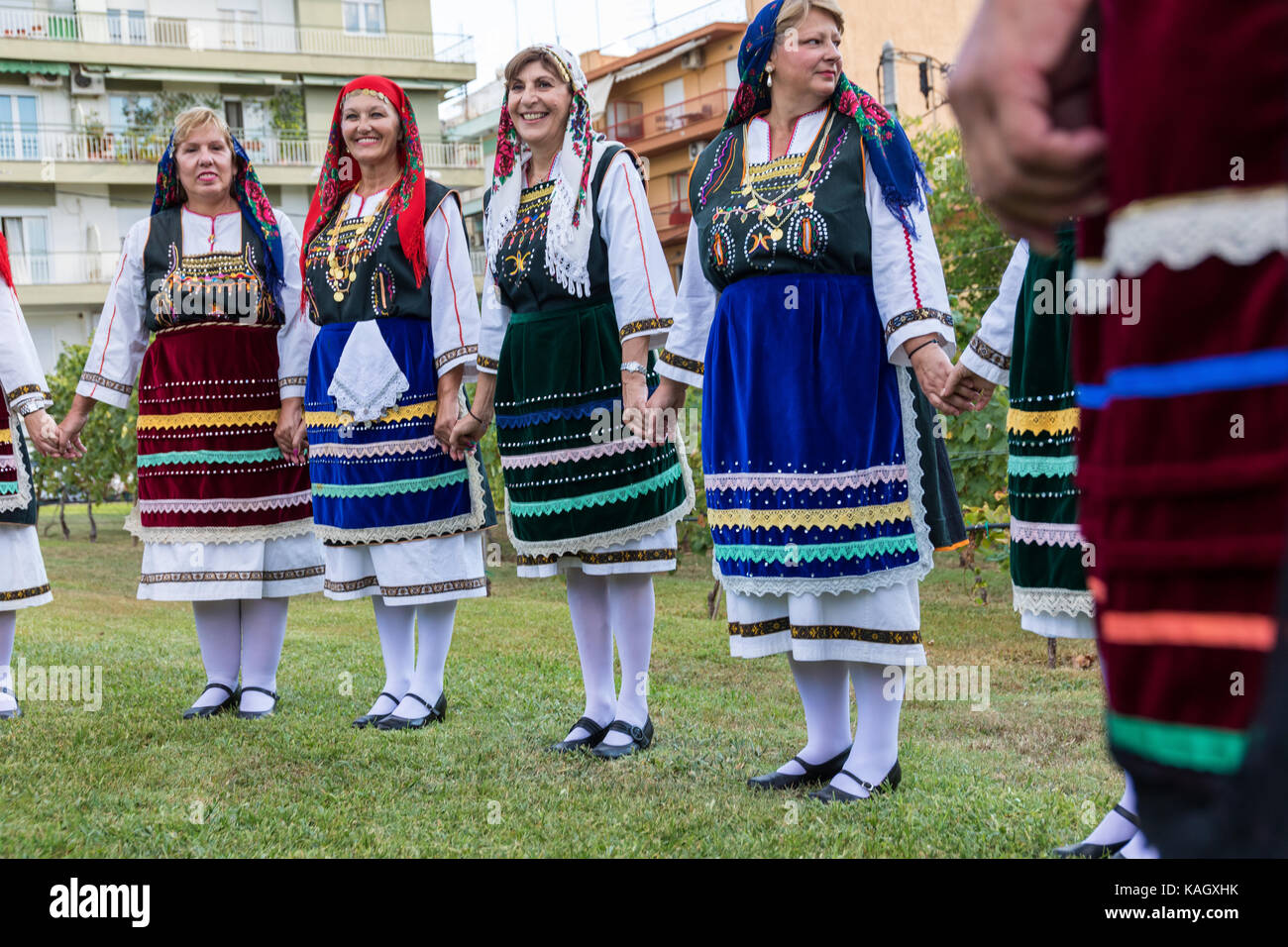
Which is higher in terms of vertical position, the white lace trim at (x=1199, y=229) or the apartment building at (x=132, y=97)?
the apartment building at (x=132, y=97)

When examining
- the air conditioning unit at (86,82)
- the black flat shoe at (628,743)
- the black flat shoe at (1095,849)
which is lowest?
the black flat shoe at (628,743)

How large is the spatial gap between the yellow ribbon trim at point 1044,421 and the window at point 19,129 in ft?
100

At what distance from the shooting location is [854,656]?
11.7 feet

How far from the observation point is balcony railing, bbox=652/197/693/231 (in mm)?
31822

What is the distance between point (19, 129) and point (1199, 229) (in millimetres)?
32617

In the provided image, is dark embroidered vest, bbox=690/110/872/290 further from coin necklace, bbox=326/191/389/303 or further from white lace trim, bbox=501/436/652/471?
coin necklace, bbox=326/191/389/303

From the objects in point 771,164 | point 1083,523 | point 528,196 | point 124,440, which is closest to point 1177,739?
point 1083,523

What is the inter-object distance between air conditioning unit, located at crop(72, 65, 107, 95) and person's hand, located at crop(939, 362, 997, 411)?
30472 mm

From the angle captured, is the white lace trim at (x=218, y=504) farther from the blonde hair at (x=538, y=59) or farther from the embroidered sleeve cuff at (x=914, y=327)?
the embroidered sleeve cuff at (x=914, y=327)

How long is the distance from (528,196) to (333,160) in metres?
1.05

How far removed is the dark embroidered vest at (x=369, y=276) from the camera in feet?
15.8

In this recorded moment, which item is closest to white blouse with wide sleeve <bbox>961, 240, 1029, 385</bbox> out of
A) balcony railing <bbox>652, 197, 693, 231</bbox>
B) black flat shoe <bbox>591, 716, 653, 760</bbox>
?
black flat shoe <bbox>591, 716, 653, 760</bbox>

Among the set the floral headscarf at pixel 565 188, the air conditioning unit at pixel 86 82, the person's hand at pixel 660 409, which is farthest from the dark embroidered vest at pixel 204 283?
the air conditioning unit at pixel 86 82
